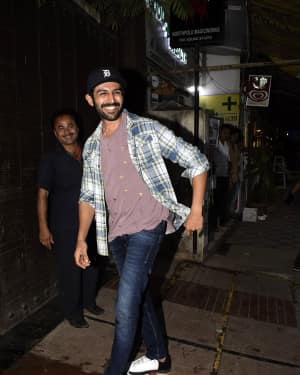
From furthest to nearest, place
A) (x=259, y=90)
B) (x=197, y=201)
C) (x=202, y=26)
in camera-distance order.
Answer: (x=259, y=90) → (x=202, y=26) → (x=197, y=201)

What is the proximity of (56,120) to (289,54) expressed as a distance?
712 cm

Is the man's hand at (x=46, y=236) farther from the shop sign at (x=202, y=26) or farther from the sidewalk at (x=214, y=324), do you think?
the shop sign at (x=202, y=26)

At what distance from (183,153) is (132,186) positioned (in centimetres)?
40

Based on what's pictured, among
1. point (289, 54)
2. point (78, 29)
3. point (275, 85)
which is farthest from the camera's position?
point (275, 85)

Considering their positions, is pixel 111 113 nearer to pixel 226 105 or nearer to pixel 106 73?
pixel 106 73

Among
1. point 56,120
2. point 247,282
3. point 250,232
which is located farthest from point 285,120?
point 56,120

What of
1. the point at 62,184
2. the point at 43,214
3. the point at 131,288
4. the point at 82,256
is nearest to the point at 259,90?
the point at 62,184

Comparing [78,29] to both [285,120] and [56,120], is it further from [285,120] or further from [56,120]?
[285,120]

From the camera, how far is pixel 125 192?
2461 millimetres

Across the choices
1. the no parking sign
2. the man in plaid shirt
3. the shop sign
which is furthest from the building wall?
the no parking sign

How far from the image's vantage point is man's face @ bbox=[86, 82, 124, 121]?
2.41 metres

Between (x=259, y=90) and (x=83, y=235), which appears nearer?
(x=83, y=235)

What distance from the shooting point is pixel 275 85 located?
15.2m

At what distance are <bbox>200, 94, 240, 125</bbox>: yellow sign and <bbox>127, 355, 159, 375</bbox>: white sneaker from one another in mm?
9370
